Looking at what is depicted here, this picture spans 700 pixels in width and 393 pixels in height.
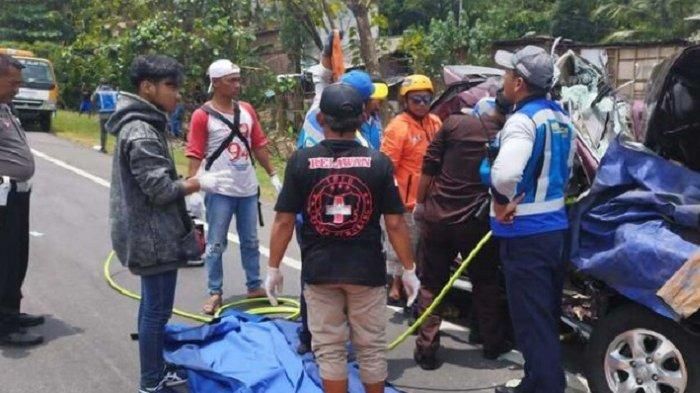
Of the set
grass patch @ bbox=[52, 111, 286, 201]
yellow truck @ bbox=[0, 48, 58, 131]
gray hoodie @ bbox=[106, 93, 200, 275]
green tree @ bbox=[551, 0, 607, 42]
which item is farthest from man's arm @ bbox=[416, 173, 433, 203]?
green tree @ bbox=[551, 0, 607, 42]

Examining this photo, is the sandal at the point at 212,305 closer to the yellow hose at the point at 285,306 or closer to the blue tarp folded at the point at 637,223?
the yellow hose at the point at 285,306

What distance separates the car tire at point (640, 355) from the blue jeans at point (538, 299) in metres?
0.24

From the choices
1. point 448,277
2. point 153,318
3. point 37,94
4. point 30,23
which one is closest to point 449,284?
point 448,277

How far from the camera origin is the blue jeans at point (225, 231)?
5.95 m

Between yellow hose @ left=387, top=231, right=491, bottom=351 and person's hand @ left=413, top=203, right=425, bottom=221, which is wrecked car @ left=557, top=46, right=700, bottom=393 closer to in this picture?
yellow hose @ left=387, top=231, right=491, bottom=351

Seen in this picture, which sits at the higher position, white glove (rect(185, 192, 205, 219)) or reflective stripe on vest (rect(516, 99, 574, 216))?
reflective stripe on vest (rect(516, 99, 574, 216))

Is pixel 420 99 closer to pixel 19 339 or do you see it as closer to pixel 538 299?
pixel 538 299

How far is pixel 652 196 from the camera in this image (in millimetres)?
4047

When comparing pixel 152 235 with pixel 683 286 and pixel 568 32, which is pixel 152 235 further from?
pixel 568 32

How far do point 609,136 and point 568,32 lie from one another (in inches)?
1544

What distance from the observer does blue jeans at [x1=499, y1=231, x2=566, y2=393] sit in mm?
4066

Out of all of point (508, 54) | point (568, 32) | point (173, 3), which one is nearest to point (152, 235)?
point (508, 54)

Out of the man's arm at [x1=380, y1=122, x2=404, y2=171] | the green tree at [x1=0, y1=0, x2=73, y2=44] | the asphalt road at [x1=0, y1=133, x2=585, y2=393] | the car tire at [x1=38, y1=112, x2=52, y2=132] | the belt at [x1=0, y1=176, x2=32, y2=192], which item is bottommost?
the asphalt road at [x1=0, y1=133, x2=585, y2=393]

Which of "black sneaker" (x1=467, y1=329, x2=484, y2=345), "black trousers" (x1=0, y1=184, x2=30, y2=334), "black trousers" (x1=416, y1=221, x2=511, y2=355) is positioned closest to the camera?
"black trousers" (x1=416, y1=221, x2=511, y2=355)
